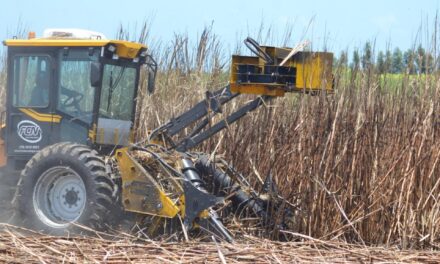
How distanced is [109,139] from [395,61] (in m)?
2.94

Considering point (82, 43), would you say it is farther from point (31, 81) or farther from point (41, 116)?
point (41, 116)

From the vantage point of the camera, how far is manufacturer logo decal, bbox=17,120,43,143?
9.17m

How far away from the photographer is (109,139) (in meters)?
9.04

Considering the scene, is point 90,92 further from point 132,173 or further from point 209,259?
point 209,259

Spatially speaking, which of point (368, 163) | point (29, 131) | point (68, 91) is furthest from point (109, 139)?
point (368, 163)

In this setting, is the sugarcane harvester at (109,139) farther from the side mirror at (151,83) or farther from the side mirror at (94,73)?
the side mirror at (151,83)

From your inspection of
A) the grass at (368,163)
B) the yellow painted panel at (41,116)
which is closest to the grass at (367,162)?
the grass at (368,163)

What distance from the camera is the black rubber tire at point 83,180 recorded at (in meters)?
8.25

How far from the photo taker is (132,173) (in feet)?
27.2

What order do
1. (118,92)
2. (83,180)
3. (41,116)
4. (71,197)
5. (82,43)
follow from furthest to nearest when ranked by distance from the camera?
(118,92) < (41,116) < (82,43) < (71,197) < (83,180)

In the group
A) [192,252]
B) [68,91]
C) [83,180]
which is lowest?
[192,252]

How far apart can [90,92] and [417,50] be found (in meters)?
3.19

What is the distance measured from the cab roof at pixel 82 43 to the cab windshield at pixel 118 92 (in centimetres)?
17

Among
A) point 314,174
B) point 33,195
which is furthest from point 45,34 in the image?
point 314,174
